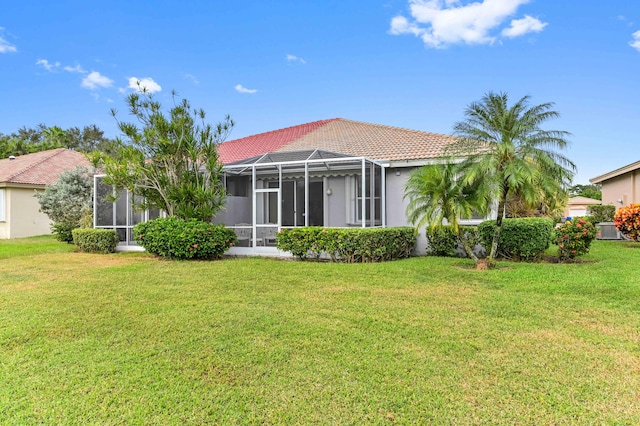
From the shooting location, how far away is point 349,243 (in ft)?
38.4

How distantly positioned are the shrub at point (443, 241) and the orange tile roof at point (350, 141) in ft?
8.20

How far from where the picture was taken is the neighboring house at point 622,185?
22.0m

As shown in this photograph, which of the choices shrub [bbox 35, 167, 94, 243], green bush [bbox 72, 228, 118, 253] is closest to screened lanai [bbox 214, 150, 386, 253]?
green bush [bbox 72, 228, 118, 253]

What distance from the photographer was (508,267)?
34.7 ft

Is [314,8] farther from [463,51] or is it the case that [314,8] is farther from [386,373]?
[386,373]

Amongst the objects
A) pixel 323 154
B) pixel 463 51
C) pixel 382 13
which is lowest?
pixel 323 154

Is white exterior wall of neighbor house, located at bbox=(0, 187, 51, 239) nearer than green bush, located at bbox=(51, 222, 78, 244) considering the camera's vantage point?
No

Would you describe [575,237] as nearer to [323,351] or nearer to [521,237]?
[521,237]

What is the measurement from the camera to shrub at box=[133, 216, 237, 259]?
487 inches

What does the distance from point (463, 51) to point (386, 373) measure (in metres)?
17.0

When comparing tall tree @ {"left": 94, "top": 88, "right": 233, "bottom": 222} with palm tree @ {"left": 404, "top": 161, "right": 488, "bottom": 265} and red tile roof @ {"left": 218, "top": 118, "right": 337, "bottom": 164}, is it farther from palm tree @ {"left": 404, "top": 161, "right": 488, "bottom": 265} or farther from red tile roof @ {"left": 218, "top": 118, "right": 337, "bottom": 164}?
palm tree @ {"left": 404, "top": 161, "right": 488, "bottom": 265}

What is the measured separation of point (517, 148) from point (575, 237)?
11.2 ft

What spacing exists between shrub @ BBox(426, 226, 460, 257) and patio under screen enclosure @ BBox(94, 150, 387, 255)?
1.93 meters

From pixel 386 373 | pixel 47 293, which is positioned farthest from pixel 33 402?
pixel 47 293
